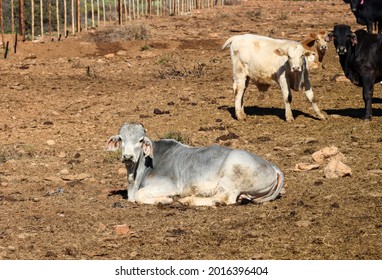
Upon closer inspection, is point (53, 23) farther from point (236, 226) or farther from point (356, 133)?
point (236, 226)

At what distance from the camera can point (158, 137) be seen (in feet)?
49.9

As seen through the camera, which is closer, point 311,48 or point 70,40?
point 311,48

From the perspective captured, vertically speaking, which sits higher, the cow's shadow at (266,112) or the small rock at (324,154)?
the small rock at (324,154)

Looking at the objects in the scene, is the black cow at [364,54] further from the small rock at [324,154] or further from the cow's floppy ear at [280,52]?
the small rock at [324,154]

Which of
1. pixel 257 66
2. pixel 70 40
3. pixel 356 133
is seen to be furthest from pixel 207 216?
pixel 70 40

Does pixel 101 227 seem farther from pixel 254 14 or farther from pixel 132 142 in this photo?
pixel 254 14

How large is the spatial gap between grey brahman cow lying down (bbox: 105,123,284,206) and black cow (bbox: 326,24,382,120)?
560cm

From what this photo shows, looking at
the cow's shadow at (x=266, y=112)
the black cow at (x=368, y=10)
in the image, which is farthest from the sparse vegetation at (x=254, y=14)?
the cow's shadow at (x=266, y=112)

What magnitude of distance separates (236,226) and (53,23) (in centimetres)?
2726

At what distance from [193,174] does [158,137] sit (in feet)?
15.0

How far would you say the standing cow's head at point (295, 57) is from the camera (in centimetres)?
1533

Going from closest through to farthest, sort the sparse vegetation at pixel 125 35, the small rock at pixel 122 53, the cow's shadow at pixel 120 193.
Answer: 1. the cow's shadow at pixel 120 193
2. the small rock at pixel 122 53
3. the sparse vegetation at pixel 125 35

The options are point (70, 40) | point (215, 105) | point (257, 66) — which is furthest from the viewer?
point (70, 40)

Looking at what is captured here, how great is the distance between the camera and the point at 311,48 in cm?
1805
